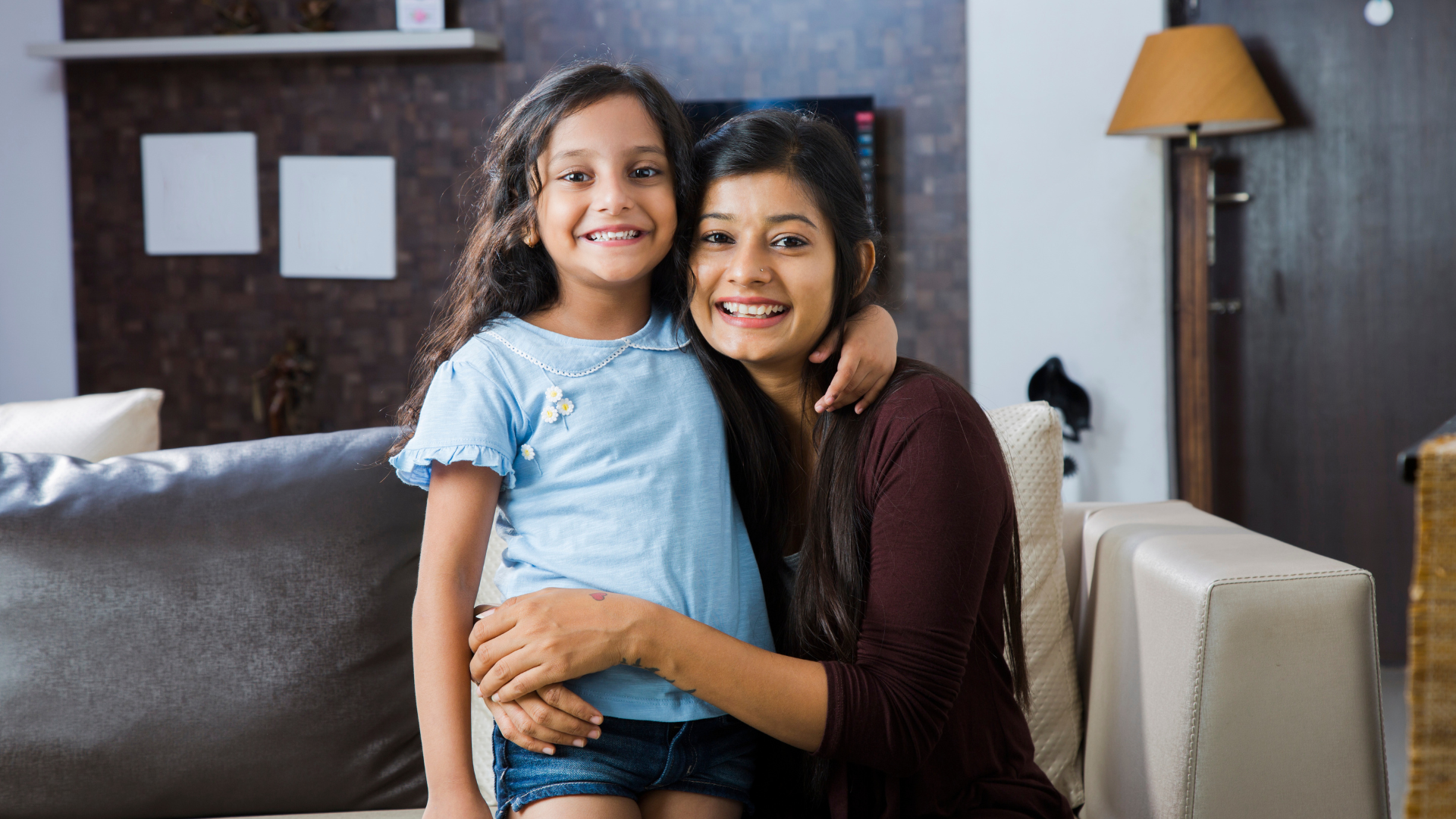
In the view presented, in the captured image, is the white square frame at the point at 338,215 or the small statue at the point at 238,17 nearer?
the small statue at the point at 238,17

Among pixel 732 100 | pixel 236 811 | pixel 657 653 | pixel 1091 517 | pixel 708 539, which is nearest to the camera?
pixel 657 653

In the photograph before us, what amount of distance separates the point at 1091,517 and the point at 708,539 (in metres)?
0.63

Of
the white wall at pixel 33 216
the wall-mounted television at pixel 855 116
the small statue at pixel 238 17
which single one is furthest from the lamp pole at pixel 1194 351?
the white wall at pixel 33 216

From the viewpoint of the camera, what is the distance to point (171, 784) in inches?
50.1

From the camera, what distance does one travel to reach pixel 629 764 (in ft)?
3.35

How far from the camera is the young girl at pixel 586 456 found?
3.32ft

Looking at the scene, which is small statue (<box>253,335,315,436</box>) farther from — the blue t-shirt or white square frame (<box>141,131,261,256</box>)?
the blue t-shirt

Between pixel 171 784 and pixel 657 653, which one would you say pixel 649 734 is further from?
pixel 171 784

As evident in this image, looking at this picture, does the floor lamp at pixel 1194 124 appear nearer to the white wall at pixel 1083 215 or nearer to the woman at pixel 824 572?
the white wall at pixel 1083 215

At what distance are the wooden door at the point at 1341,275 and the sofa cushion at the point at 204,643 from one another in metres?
2.79

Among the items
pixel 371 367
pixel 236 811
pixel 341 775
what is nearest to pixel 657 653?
pixel 341 775

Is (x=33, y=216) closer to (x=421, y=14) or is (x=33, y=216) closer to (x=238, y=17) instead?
(x=238, y=17)

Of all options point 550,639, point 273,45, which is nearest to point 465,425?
point 550,639

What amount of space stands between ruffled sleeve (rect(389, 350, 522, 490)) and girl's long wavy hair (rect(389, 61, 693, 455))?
11 centimetres
